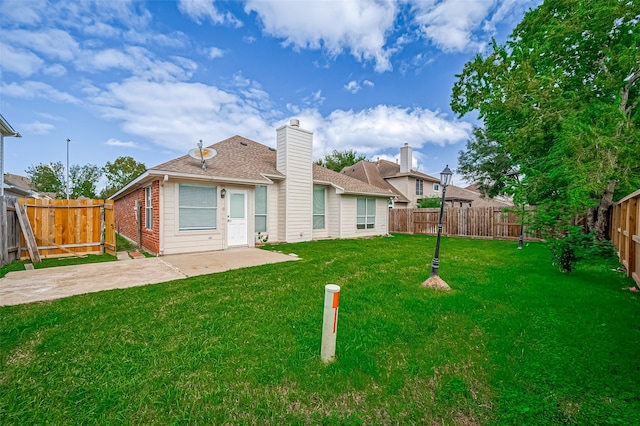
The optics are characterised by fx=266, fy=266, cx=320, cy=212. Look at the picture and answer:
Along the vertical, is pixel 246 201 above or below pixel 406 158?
below

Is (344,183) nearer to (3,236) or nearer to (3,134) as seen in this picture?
(3,236)

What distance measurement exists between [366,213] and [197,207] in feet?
29.0

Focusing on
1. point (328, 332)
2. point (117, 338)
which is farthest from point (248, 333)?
point (117, 338)

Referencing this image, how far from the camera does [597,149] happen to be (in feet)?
19.5

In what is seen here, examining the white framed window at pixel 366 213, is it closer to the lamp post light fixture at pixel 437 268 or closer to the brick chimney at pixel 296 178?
the brick chimney at pixel 296 178

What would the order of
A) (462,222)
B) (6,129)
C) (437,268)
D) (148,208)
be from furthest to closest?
(462,222) → (6,129) → (148,208) → (437,268)

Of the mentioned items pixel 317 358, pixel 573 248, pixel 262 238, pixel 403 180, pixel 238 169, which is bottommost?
pixel 317 358

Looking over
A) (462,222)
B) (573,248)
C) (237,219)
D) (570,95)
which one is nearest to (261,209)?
(237,219)

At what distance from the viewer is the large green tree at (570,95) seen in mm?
6012

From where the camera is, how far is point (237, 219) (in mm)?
9602

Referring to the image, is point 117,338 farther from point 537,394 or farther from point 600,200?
point 600,200

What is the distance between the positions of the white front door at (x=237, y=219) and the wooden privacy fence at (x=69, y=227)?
3.50m

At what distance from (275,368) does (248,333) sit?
2.50 feet

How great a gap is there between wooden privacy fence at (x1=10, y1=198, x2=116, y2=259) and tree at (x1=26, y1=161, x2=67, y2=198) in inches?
1250
